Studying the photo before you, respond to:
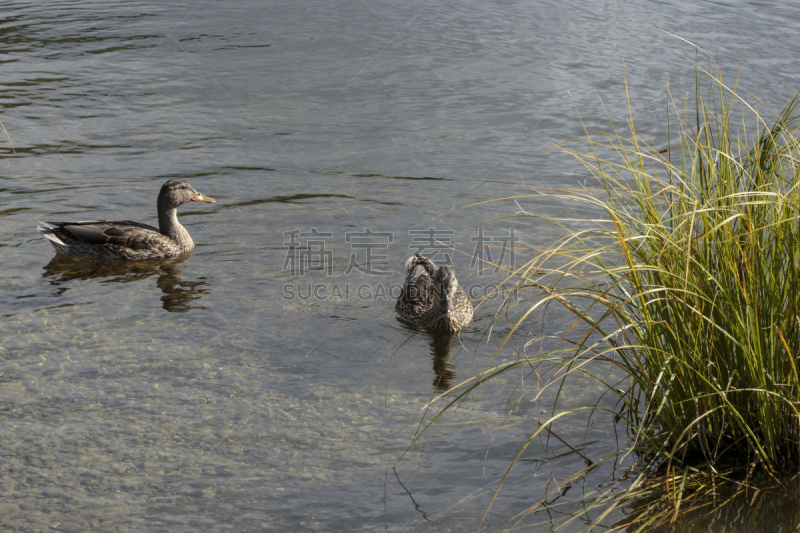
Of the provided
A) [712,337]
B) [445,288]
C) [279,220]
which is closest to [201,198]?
[279,220]

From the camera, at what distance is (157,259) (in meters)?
8.69

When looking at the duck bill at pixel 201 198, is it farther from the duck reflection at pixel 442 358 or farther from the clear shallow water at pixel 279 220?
the duck reflection at pixel 442 358

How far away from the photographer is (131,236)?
27.8 ft

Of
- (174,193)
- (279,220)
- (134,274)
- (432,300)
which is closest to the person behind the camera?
(432,300)

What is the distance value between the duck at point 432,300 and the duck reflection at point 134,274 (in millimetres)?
2142

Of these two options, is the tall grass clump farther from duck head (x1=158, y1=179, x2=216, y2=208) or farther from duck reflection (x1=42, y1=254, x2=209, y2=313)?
duck head (x1=158, y1=179, x2=216, y2=208)

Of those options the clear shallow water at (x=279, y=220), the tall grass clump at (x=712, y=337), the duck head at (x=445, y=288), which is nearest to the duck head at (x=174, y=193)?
the clear shallow water at (x=279, y=220)

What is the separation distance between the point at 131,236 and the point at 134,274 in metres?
0.45

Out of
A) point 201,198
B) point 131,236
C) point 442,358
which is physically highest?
point 201,198

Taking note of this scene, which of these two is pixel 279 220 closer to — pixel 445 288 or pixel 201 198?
pixel 201 198

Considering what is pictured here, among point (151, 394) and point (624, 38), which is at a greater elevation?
point (624, 38)

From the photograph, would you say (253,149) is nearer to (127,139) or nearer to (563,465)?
(127,139)

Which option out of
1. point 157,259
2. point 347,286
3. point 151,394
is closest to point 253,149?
point 157,259

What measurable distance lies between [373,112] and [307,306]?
20.1 ft
